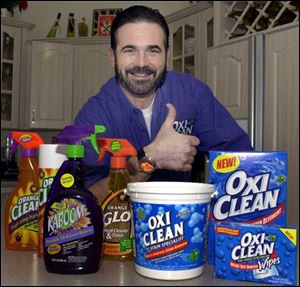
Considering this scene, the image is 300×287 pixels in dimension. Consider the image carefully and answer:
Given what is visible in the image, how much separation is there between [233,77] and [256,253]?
4.99ft

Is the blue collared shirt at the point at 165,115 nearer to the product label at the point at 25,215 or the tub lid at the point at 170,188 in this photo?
the product label at the point at 25,215

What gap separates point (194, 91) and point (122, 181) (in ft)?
1.44

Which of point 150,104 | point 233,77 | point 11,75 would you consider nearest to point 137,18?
point 150,104

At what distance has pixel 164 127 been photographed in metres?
0.87

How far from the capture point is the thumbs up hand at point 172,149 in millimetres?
809

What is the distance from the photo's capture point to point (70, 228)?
1.66 ft

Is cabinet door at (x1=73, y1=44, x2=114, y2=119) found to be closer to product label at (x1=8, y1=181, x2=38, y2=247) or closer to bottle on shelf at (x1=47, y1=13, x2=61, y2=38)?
bottle on shelf at (x1=47, y1=13, x2=61, y2=38)

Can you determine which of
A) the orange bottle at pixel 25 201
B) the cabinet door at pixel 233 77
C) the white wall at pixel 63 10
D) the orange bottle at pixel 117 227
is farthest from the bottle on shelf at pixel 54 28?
the cabinet door at pixel 233 77

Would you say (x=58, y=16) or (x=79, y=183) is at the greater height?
(x=58, y=16)

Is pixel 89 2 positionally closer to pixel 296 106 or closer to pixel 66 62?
pixel 66 62

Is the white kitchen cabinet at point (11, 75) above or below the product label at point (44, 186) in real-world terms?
above

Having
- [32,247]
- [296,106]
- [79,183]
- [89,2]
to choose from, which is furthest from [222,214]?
[296,106]

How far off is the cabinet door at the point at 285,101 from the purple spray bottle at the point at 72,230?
56.4 inches

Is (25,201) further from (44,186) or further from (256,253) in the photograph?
(256,253)
